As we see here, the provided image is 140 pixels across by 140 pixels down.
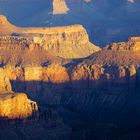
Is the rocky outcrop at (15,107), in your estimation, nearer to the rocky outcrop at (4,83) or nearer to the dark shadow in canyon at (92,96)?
the rocky outcrop at (4,83)

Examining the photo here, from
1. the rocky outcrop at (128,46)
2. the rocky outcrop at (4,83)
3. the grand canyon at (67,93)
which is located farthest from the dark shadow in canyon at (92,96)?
the rocky outcrop at (128,46)

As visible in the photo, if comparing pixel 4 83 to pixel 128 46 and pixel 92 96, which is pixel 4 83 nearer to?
pixel 92 96

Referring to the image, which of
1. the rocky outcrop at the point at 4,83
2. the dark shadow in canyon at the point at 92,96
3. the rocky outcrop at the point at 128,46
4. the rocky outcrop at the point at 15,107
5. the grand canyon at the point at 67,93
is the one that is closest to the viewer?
the rocky outcrop at the point at 15,107

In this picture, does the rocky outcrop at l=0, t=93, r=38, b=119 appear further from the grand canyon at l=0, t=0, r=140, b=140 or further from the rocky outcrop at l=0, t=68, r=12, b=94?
the rocky outcrop at l=0, t=68, r=12, b=94

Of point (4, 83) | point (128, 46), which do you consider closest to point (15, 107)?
point (4, 83)

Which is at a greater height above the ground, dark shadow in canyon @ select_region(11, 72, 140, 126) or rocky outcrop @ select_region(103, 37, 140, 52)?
rocky outcrop @ select_region(103, 37, 140, 52)

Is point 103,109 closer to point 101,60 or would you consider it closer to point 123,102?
point 123,102

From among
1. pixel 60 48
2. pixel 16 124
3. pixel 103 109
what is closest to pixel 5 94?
pixel 16 124

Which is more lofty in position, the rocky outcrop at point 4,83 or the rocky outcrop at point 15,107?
the rocky outcrop at point 4,83

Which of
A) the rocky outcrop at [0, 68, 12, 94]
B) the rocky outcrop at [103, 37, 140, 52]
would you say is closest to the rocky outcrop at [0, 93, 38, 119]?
the rocky outcrop at [0, 68, 12, 94]
